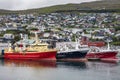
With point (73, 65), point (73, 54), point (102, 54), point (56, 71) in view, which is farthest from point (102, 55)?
point (56, 71)

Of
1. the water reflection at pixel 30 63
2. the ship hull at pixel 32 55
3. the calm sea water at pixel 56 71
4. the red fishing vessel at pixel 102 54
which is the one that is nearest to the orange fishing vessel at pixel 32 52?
the ship hull at pixel 32 55

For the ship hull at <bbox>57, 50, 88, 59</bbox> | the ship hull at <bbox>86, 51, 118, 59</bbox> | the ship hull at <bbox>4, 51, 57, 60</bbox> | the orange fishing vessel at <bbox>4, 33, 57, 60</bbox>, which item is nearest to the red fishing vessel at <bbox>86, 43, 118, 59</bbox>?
the ship hull at <bbox>86, 51, 118, 59</bbox>

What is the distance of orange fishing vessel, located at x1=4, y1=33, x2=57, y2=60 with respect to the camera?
336ft

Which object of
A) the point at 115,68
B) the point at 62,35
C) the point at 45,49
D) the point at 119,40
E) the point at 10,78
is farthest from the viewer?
the point at 62,35

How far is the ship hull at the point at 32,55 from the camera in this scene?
102250 mm

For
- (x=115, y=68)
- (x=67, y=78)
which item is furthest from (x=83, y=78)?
(x=115, y=68)

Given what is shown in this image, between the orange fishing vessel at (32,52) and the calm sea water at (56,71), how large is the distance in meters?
4.10

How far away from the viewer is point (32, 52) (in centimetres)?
10381

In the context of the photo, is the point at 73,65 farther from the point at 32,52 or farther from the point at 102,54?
the point at 102,54

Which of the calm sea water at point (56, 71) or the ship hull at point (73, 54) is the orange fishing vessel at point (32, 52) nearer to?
the ship hull at point (73, 54)

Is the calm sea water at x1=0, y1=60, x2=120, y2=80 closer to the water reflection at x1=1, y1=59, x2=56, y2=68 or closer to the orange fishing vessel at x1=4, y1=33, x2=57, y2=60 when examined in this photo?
the water reflection at x1=1, y1=59, x2=56, y2=68

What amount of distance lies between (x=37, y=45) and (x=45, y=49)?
9.14 ft

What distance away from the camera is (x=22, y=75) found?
245 ft

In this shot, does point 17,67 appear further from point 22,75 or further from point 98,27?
point 98,27
